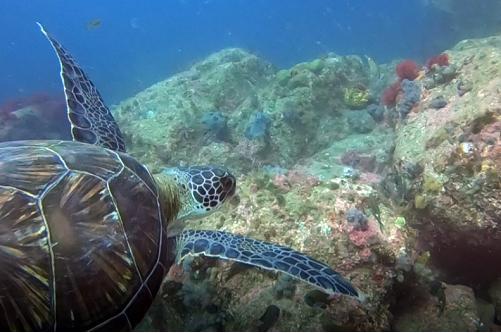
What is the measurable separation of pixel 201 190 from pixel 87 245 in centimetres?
147

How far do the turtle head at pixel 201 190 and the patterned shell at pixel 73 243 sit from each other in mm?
776

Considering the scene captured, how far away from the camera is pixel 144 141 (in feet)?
26.5

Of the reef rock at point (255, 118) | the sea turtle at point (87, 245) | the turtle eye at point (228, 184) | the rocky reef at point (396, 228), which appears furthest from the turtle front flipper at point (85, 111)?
the reef rock at point (255, 118)

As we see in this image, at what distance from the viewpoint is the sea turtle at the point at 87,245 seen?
2.12m

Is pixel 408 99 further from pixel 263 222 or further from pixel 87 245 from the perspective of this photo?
pixel 87 245

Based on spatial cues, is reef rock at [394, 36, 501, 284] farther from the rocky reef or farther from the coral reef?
the coral reef

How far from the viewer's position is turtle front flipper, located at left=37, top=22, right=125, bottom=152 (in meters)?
3.92

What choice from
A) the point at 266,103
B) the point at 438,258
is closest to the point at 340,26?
the point at 266,103

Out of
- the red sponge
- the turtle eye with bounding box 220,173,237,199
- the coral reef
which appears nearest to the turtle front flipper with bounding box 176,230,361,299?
the turtle eye with bounding box 220,173,237,199

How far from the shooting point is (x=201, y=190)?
3.66m

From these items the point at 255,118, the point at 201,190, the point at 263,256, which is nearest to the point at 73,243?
the point at 263,256

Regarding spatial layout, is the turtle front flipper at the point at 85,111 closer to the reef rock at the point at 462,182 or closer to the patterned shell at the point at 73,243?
the patterned shell at the point at 73,243

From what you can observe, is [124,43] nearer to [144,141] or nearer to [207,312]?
[144,141]

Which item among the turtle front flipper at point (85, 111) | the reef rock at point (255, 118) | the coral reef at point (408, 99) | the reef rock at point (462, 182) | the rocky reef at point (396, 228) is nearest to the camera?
the rocky reef at point (396, 228)
